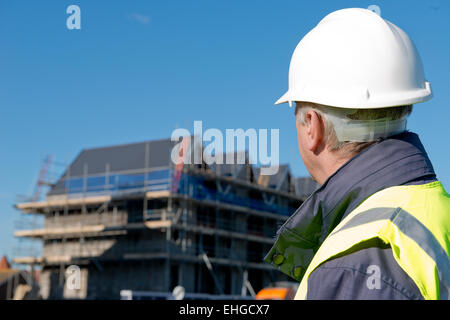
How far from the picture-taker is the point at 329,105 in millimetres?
1641

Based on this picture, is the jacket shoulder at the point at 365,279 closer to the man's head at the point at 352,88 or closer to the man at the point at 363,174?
the man at the point at 363,174

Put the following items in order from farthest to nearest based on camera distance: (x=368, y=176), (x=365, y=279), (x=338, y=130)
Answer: (x=338, y=130) → (x=368, y=176) → (x=365, y=279)

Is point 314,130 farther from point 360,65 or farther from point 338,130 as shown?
point 360,65

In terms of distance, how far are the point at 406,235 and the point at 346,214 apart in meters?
0.26

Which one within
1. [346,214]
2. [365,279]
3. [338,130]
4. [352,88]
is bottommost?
[365,279]

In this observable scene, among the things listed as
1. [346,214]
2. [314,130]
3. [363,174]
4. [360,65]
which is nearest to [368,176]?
[363,174]

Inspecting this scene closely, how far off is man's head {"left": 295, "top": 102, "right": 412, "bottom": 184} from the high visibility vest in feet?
0.75

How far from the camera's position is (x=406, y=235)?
4.22 ft

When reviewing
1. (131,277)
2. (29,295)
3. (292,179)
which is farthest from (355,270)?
(292,179)

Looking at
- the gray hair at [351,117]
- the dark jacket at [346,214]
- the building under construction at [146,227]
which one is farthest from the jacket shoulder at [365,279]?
the building under construction at [146,227]

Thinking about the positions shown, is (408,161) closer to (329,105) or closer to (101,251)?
(329,105)

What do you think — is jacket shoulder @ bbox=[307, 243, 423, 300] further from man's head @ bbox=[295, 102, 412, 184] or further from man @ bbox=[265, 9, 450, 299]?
man's head @ bbox=[295, 102, 412, 184]

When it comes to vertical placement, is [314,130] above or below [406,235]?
above
